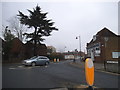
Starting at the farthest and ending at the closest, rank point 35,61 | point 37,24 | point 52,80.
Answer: point 37,24, point 35,61, point 52,80

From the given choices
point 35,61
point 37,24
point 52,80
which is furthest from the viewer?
point 37,24

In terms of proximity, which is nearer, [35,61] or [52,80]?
[52,80]

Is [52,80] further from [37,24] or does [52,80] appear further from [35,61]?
[37,24]

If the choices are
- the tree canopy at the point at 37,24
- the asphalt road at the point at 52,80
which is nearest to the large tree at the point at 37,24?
the tree canopy at the point at 37,24

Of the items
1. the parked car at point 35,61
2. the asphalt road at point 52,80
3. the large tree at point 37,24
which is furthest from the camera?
the large tree at point 37,24

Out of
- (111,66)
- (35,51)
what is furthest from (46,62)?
(35,51)

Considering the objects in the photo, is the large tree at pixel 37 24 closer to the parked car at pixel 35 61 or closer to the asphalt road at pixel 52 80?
the parked car at pixel 35 61

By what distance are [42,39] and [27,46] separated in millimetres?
4755

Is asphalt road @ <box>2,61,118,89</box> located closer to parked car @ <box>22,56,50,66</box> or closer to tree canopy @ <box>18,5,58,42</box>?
parked car @ <box>22,56,50,66</box>

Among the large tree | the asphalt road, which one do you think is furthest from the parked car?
the large tree

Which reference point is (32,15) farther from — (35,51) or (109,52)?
(109,52)

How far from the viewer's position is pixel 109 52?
2905 centimetres

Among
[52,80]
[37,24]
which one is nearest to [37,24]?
[37,24]

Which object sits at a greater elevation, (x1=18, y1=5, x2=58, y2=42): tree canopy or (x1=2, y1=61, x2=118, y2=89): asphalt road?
(x1=18, y1=5, x2=58, y2=42): tree canopy
